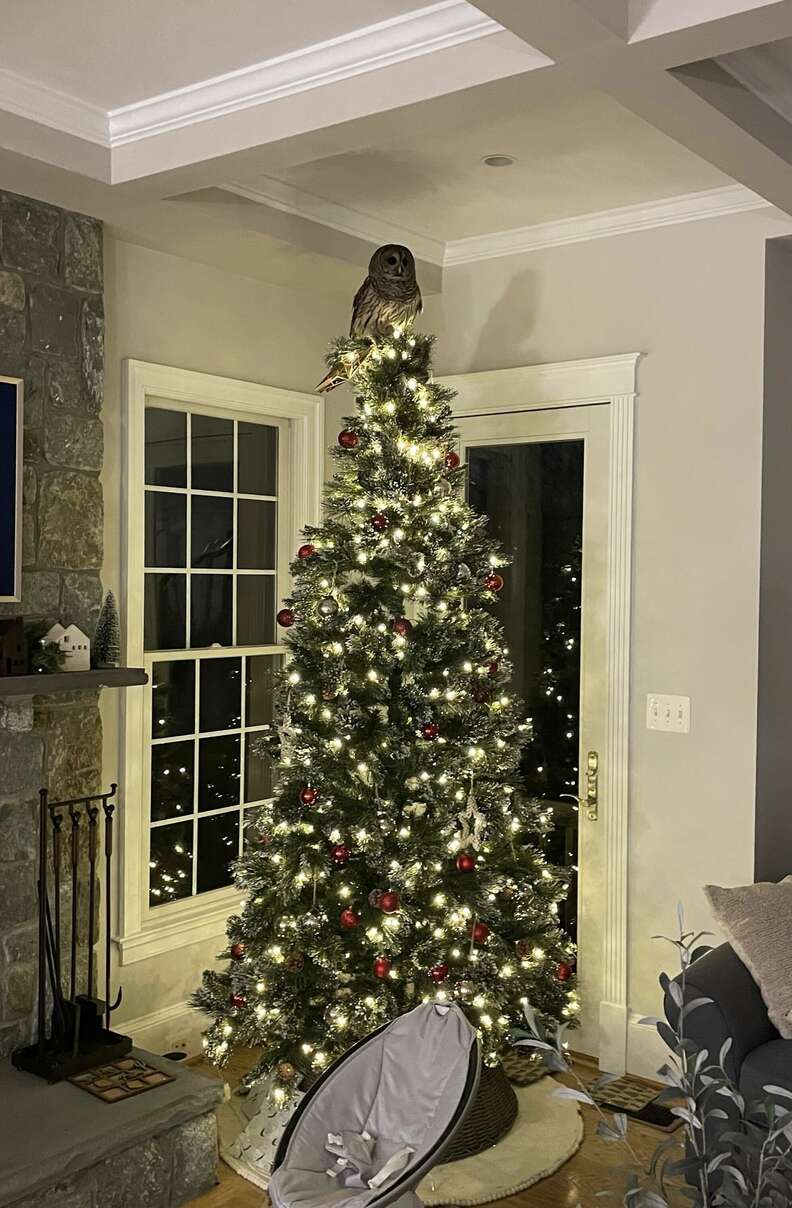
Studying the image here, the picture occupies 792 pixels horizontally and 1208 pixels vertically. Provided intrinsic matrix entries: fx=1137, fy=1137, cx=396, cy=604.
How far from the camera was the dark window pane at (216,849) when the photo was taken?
13.8 feet

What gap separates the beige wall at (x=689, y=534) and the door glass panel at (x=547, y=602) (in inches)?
10.8

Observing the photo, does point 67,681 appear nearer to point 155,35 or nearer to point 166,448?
point 166,448

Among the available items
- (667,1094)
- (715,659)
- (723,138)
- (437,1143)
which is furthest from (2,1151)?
(723,138)

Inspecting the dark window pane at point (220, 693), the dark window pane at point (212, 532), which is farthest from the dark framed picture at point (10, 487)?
the dark window pane at point (220, 693)

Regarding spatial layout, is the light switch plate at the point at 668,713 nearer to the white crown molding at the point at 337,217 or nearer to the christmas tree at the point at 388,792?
the christmas tree at the point at 388,792

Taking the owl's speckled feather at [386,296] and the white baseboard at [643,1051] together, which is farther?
the white baseboard at [643,1051]

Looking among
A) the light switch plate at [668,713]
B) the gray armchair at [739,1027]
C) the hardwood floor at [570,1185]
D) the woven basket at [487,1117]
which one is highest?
the light switch plate at [668,713]

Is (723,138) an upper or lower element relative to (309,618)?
upper

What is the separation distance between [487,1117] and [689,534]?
78.1 inches

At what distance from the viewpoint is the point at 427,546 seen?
135 inches

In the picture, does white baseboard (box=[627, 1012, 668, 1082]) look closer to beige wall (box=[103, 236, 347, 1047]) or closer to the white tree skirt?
the white tree skirt

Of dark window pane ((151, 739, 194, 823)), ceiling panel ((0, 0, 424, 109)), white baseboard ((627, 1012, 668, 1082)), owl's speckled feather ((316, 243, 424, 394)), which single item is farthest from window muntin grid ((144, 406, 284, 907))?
white baseboard ((627, 1012, 668, 1082))

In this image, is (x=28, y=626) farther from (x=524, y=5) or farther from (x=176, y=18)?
(x=524, y=5)

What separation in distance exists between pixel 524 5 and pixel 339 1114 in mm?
2266
